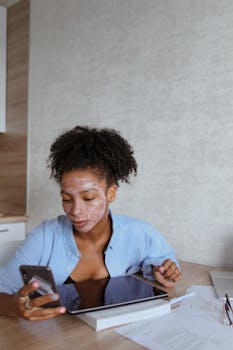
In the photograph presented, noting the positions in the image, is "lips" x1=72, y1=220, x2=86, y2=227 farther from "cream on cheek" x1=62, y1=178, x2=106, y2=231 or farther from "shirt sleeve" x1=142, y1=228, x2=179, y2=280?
"shirt sleeve" x1=142, y1=228, x2=179, y2=280

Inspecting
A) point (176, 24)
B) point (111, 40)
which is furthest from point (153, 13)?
point (111, 40)

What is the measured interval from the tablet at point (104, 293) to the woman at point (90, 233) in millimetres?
61

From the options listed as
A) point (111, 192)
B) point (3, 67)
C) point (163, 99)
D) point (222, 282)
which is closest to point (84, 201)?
point (111, 192)

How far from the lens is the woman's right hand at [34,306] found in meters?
0.66

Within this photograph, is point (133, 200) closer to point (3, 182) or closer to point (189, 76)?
point (189, 76)

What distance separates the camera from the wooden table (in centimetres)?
64

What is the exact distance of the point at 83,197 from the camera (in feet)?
3.08

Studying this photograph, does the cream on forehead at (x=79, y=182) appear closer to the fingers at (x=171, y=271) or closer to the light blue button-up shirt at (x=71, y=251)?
the light blue button-up shirt at (x=71, y=251)

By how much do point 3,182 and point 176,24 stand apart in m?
1.42

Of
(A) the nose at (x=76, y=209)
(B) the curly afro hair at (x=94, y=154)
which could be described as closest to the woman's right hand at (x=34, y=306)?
(A) the nose at (x=76, y=209)

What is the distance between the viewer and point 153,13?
5.00 feet

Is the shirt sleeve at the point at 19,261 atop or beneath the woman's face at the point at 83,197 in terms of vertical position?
beneath

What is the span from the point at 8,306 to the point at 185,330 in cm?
37

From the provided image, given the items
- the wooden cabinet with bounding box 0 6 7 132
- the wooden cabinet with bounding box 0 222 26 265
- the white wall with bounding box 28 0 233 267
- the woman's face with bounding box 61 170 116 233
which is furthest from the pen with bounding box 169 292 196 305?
the wooden cabinet with bounding box 0 6 7 132
